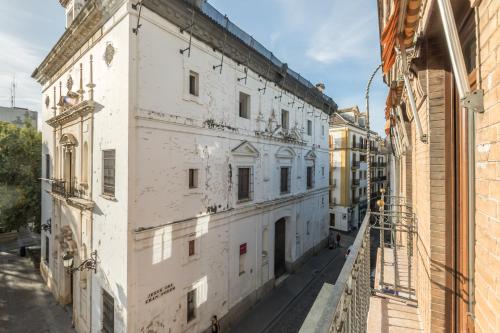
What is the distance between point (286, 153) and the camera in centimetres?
1608

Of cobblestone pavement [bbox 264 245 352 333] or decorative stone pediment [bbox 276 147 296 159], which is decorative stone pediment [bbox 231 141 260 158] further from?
cobblestone pavement [bbox 264 245 352 333]

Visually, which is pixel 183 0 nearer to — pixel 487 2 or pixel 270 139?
pixel 270 139

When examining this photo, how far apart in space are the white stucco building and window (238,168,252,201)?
0.28ft

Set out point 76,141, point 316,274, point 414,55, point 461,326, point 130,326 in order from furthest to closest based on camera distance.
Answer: point 316,274 < point 76,141 < point 130,326 < point 414,55 < point 461,326

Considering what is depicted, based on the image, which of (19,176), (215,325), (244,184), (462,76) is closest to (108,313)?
(215,325)

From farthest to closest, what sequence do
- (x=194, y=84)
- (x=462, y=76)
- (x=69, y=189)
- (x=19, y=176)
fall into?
(x=19, y=176) → (x=69, y=189) → (x=194, y=84) → (x=462, y=76)

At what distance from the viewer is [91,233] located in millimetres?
9711

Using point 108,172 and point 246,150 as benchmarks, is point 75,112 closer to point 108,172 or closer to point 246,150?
point 108,172

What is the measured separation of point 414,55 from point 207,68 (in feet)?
27.4

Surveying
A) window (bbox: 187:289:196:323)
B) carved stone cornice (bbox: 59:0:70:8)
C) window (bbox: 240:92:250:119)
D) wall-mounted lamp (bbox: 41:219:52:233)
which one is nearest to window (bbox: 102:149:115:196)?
window (bbox: 187:289:196:323)

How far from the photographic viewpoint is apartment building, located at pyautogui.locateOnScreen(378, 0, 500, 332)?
5.60 feet

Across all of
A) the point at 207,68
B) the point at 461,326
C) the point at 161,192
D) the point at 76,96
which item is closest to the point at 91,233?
the point at 161,192

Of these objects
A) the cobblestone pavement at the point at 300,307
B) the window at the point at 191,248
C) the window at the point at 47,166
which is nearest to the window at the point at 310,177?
the cobblestone pavement at the point at 300,307

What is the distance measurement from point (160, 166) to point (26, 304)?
12.5 metres
